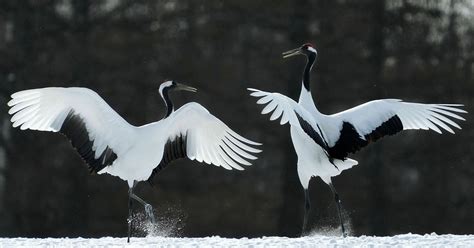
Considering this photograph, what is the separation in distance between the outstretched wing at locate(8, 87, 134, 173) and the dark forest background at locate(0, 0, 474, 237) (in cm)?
926

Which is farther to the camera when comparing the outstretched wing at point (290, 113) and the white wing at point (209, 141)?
the white wing at point (209, 141)

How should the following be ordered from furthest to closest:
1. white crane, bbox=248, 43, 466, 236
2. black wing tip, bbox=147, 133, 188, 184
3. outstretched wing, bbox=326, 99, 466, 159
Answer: black wing tip, bbox=147, 133, 188, 184
outstretched wing, bbox=326, 99, 466, 159
white crane, bbox=248, 43, 466, 236

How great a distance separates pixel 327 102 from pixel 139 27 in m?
3.48

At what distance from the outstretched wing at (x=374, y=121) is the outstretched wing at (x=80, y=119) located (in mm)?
1786

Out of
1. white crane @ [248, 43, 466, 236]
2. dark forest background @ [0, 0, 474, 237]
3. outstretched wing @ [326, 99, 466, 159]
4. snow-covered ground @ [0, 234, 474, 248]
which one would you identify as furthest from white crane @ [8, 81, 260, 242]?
dark forest background @ [0, 0, 474, 237]

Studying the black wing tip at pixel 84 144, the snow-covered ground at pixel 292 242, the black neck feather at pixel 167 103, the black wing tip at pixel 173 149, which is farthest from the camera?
the black wing tip at pixel 173 149

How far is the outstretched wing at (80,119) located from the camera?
11.0 metres

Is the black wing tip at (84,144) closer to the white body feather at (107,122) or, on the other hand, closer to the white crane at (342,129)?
the white body feather at (107,122)

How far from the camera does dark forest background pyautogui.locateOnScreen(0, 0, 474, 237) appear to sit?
21000 millimetres

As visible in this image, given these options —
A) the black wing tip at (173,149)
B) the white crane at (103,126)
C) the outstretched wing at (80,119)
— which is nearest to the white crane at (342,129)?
the white crane at (103,126)

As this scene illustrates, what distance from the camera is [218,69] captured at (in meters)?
21.5

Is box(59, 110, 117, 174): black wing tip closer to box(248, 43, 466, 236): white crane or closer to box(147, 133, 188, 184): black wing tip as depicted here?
box(147, 133, 188, 184): black wing tip

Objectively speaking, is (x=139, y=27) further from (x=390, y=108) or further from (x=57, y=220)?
(x=390, y=108)

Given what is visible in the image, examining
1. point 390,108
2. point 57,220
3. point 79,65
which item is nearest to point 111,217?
point 57,220
